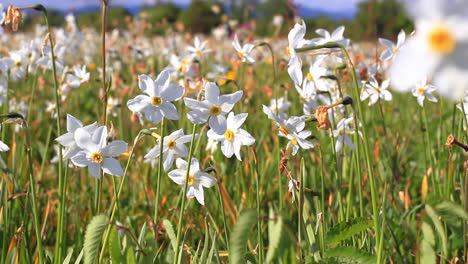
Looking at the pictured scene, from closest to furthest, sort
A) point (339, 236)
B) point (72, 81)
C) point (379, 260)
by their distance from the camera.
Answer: point (379, 260) → point (339, 236) → point (72, 81)

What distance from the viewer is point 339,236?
1185 millimetres

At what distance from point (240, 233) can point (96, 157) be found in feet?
1.54

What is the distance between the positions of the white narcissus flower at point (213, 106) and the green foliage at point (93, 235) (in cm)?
31

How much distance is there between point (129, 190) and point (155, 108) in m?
1.18

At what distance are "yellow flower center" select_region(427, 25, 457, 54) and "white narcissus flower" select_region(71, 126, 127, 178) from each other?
27.1 inches

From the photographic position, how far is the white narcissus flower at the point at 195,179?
4.47 feet

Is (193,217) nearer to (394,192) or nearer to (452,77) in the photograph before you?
(394,192)

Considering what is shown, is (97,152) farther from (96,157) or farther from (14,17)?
(14,17)

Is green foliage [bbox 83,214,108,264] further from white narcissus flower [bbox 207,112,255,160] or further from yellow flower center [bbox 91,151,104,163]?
white narcissus flower [bbox 207,112,255,160]

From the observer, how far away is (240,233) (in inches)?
34.3

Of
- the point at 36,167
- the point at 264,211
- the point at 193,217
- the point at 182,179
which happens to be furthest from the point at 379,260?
the point at 36,167

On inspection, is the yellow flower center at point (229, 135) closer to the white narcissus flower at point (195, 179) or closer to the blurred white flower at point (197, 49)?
the white narcissus flower at point (195, 179)

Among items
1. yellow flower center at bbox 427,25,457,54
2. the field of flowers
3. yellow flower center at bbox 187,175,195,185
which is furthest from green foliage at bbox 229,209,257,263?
yellow flower center at bbox 187,175,195,185

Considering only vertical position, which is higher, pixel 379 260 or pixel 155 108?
pixel 155 108
